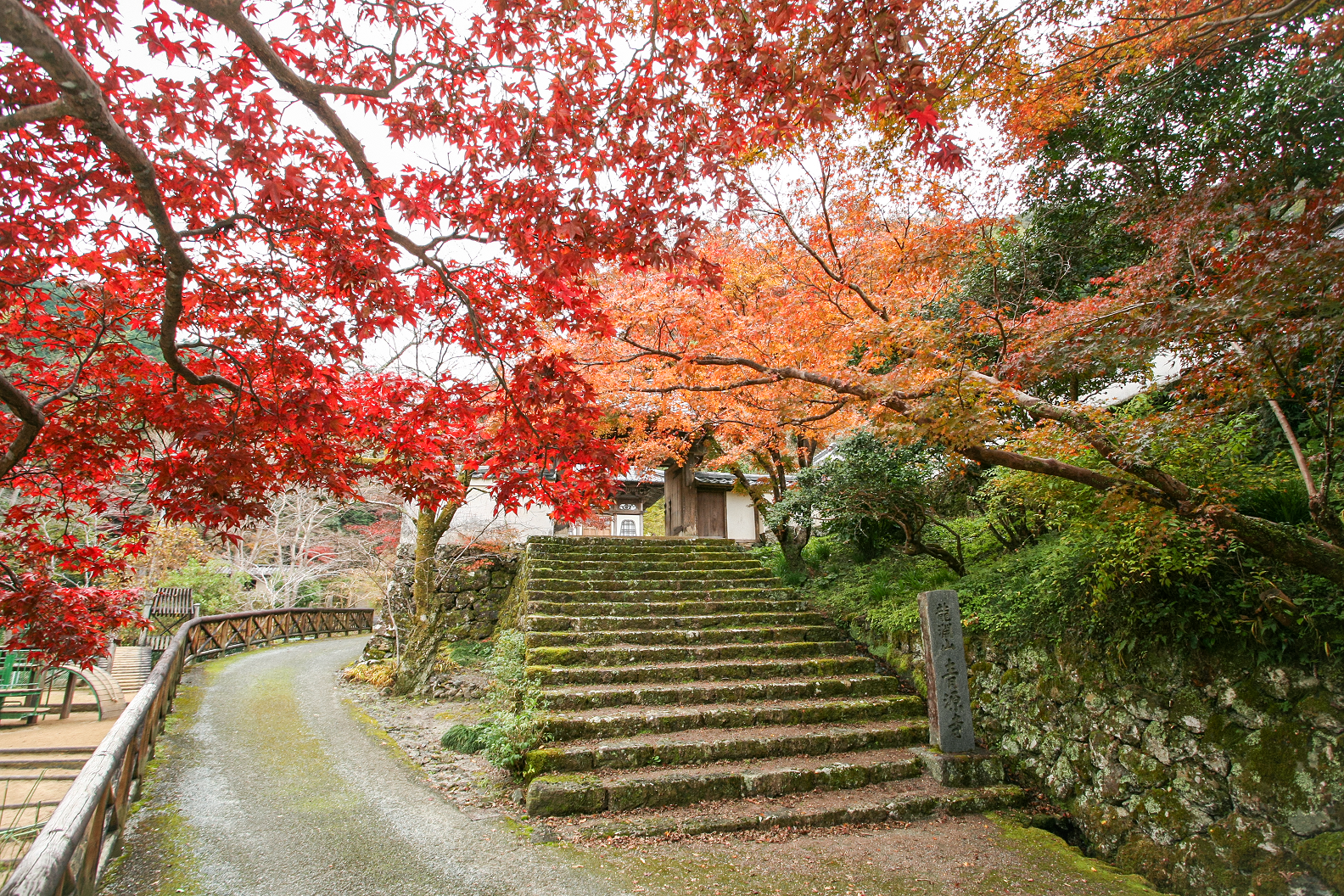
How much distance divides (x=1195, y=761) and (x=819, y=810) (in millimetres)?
2811

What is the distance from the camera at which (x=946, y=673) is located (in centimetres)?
607

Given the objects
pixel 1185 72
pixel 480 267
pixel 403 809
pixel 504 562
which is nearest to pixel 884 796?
pixel 403 809

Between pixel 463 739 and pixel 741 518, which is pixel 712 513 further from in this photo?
pixel 463 739

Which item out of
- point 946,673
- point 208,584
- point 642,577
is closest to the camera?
point 946,673

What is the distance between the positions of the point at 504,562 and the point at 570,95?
10191mm

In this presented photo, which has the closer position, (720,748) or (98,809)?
(98,809)

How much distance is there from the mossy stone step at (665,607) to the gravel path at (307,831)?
8.42ft

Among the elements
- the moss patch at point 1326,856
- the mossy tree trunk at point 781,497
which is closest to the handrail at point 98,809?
the moss patch at point 1326,856

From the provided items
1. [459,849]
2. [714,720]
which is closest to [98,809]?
[459,849]

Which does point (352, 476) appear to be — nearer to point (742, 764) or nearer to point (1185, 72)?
point (742, 764)

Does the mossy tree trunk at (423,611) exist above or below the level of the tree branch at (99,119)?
below

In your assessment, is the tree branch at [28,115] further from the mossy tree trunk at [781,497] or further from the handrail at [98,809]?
the mossy tree trunk at [781,497]

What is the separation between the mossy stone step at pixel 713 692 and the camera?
651cm

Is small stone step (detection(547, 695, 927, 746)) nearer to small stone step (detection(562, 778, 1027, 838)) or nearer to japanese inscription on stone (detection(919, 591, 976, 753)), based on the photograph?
japanese inscription on stone (detection(919, 591, 976, 753))
